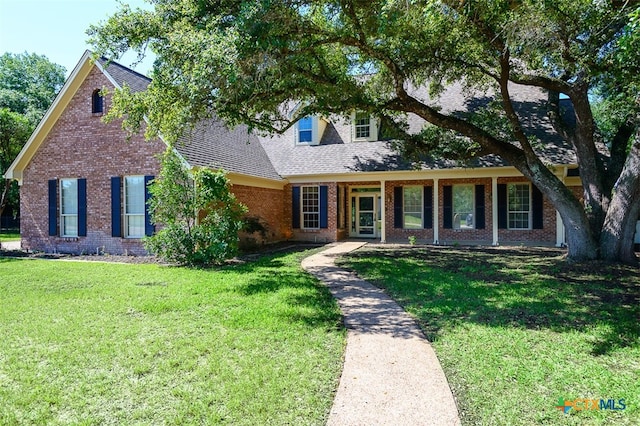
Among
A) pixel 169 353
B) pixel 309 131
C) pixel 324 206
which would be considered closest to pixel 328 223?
pixel 324 206

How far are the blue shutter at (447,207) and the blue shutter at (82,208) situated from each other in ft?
44.7

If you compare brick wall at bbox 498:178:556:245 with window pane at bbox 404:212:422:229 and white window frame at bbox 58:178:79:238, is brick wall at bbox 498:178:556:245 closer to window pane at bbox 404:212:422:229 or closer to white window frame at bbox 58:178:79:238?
window pane at bbox 404:212:422:229

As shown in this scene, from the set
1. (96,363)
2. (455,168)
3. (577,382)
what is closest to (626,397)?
(577,382)

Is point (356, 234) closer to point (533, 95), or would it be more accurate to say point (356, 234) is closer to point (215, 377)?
point (533, 95)

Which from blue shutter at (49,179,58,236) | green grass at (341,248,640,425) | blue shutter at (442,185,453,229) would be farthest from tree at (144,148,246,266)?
blue shutter at (442,185,453,229)

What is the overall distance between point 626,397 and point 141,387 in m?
4.47

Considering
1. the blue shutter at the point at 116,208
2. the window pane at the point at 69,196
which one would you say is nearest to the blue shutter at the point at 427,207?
Result: the blue shutter at the point at 116,208

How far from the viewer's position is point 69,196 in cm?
1459

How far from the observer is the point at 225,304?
673cm

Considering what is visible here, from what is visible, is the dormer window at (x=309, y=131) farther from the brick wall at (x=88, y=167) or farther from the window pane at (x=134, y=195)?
the window pane at (x=134, y=195)

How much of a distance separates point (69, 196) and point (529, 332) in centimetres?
1524

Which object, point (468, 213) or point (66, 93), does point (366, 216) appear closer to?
point (468, 213)

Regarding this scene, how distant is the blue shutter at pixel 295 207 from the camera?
706 inches

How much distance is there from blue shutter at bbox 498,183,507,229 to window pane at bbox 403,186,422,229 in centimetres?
309
